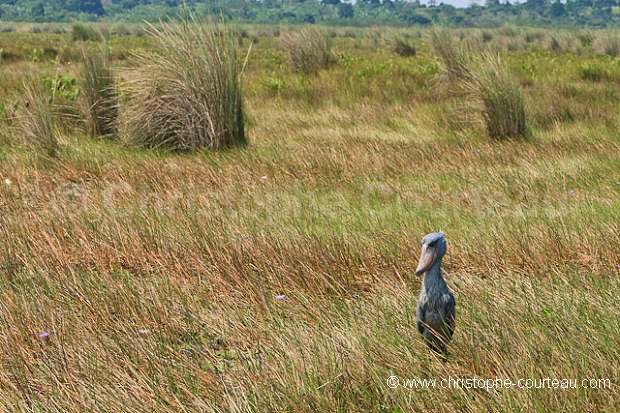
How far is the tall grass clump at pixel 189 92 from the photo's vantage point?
5340 millimetres

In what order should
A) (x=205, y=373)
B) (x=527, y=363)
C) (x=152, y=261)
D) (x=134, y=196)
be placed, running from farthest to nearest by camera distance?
(x=134, y=196) → (x=152, y=261) → (x=205, y=373) → (x=527, y=363)

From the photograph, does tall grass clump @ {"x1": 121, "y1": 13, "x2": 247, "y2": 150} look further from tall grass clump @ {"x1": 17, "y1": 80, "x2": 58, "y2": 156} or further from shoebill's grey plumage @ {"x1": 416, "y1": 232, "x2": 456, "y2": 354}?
shoebill's grey plumage @ {"x1": 416, "y1": 232, "x2": 456, "y2": 354}

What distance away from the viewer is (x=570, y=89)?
8.70m

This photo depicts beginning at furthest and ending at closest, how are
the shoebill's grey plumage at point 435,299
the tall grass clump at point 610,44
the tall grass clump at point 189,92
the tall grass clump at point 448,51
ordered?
the tall grass clump at point 610,44 < the tall grass clump at point 448,51 < the tall grass clump at point 189,92 < the shoebill's grey plumage at point 435,299

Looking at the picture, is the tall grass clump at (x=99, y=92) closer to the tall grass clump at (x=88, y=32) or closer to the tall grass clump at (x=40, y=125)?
the tall grass clump at (x=40, y=125)

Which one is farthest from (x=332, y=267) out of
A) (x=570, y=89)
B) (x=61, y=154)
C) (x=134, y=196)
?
(x=570, y=89)

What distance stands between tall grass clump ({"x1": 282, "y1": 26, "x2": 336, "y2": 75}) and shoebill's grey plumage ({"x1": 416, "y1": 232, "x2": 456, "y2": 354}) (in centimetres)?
949

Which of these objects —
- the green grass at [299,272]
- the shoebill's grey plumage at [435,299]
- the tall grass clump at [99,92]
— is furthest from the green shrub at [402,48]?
the shoebill's grey plumage at [435,299]

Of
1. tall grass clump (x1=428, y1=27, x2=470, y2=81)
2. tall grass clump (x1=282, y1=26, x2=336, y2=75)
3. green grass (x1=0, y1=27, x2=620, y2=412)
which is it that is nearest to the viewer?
green grass (x1=0, y1=27, x2=620, y2=412)

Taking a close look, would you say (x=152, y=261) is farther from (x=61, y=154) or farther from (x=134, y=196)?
(x=61, y=154)

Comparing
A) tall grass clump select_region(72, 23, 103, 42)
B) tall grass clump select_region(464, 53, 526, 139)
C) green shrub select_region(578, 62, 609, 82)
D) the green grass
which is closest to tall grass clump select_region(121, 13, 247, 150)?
the green grass

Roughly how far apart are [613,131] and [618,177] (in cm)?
205

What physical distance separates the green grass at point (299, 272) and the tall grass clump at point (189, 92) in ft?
0.68

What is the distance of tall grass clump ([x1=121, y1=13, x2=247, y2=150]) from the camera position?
5.34m
